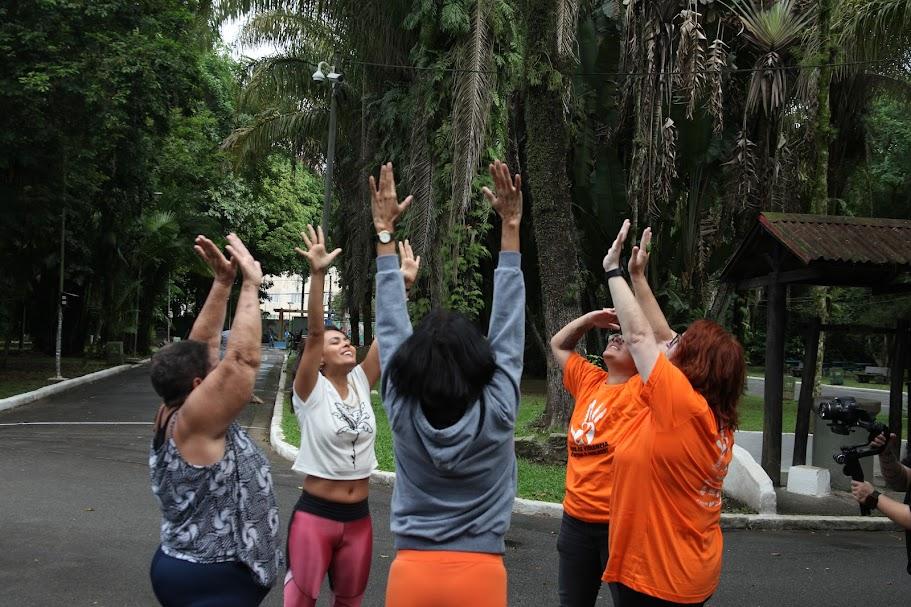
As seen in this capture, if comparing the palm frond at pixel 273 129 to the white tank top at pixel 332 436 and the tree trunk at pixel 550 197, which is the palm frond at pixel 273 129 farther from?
the white tank top at pixel 332 436

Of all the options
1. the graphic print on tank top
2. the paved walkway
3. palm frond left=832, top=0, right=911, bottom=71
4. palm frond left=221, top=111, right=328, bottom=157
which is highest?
palm frond left=221, top=111, right=328, bottom=157

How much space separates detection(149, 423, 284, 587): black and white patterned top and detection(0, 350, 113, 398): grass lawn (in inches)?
740

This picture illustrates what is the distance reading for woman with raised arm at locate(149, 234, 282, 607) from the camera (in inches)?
124

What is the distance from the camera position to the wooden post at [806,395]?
35.7 feet

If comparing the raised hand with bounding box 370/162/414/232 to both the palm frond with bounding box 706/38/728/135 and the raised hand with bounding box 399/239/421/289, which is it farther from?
the palm frond with bounding box 706/38/728/135

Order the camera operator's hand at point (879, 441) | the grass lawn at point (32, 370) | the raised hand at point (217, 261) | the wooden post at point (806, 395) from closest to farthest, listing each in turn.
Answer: the raised hand at point (217, 261) < the camera operator's hand at point (879, 441) < the wooden post at point (806, 395) < the grass lawn at point (32, 370)

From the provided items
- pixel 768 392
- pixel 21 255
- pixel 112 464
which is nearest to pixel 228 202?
pixel 21 255

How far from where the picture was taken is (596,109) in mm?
20047

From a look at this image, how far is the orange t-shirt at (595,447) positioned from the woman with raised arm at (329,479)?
0.94 m

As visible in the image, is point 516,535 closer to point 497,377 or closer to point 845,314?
point 497,377

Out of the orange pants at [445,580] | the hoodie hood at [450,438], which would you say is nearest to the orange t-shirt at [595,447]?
the orange pants at [445,580]

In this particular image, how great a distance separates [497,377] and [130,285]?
111 ft

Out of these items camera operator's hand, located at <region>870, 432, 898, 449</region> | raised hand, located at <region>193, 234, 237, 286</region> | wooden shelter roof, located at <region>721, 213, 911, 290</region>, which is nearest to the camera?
raised hand, located at <region>193, 234, 237, 286</region>

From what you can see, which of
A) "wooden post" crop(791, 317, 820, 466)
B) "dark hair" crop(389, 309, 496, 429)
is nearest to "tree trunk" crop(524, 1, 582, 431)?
"wooden post" crop(791, 317, 820, 466)
